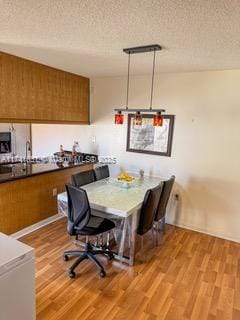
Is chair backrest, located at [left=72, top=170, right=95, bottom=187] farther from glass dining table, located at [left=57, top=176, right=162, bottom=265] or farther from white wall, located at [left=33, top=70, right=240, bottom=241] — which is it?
white wall, located at [left=33, top=70, right=240, bottom=241]

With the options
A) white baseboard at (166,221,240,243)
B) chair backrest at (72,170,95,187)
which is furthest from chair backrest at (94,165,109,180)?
white baseboard at (166,221,240,243)

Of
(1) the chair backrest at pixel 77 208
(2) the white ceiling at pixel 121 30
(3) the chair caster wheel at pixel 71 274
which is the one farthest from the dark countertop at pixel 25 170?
(2) the white ceiling at pixel 121 30

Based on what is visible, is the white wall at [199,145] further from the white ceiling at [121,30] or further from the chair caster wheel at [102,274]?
the chair caster wheel at [102,274]

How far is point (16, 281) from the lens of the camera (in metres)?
1.44

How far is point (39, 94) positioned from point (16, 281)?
2.64 m

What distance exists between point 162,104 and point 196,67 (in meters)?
0.76

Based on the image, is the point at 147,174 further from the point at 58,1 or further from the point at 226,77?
the point at 58,1

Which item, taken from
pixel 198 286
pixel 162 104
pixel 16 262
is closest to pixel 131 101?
pixel 162 104

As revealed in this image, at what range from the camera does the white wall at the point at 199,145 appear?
10.7 feet

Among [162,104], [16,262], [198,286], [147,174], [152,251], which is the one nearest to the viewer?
[16,262]

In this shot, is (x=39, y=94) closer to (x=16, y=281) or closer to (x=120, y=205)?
(x=120, y=205)

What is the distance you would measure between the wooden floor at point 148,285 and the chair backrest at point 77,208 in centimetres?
56

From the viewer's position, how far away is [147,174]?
3955 millimetres

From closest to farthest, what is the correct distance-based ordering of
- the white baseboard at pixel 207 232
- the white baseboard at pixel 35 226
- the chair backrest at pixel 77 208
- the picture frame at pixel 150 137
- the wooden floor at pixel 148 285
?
the wooden floor at pixel 148 285, the chair backrest at pixel 77 208, the white baseboard at pixel 35 226, the white baseboard at pixel 207 232, the picture frame at pixel 150 137
